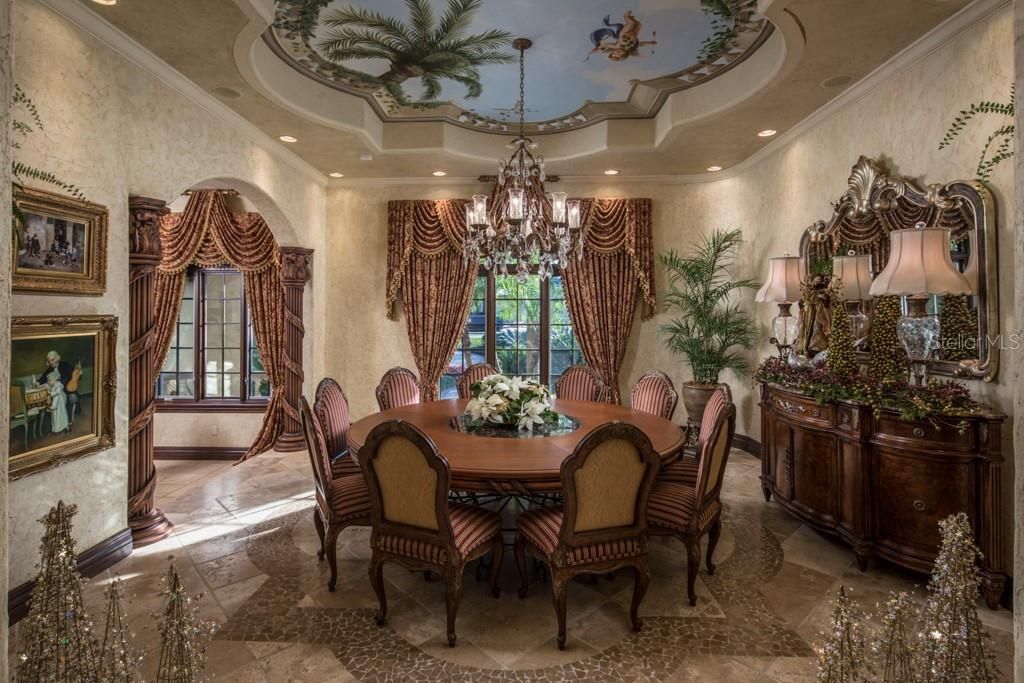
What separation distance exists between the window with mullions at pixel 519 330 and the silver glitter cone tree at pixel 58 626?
4.56 m

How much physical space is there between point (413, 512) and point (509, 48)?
314 centimetres

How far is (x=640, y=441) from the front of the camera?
2.10 m

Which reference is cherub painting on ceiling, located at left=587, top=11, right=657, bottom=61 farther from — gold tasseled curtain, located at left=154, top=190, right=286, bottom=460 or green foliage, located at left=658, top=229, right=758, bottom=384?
gold tasseled curtain, located at left=154, top=190, right=286, bottom=460

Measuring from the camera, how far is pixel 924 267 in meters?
2.67

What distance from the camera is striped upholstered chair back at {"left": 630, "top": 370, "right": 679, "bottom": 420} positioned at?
3.66 metres

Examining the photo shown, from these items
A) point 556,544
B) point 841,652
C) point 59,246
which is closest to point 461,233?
point 59,246

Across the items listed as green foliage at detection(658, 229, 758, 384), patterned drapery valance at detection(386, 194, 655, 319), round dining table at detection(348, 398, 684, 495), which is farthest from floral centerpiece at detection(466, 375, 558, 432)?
patterned drapery valance at detection(386, 194, 655, 319)

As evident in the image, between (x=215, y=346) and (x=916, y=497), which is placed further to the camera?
(x=215, y=346)

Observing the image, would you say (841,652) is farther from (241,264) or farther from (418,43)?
(241,264)

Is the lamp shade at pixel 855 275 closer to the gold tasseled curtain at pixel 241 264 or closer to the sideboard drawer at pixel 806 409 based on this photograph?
the sideboard drawer at pixel 806 409

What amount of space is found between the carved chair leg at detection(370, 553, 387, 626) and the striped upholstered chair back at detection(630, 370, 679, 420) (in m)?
2.18

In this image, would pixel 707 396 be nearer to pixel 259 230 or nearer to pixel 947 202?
pixel 947 202

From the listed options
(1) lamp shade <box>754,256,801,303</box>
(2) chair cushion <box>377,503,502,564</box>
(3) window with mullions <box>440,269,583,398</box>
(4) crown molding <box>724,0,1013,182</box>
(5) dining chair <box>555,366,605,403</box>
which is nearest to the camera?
(2) chair cushion <box>377,503,502,564</box>

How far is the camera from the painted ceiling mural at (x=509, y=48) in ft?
10.4
